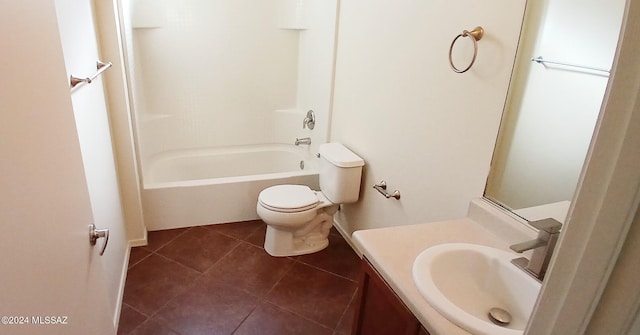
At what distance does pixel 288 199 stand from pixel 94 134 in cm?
118

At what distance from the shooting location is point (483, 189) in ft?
4.93

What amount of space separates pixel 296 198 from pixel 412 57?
1.16m

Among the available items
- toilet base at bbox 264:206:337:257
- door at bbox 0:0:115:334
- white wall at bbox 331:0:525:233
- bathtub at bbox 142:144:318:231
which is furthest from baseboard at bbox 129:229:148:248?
door at bbox 0:0:115:334

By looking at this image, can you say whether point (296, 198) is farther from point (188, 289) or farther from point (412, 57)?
point (412, 57)

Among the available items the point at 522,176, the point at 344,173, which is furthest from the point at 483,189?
the point at 344,173

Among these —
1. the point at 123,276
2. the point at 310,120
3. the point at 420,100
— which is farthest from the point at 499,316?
the point at 310,120

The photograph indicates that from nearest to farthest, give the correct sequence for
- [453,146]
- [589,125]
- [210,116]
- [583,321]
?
[583,321], [589,125], [453,146], [210,116]

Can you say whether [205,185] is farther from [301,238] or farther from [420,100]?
[420,100]

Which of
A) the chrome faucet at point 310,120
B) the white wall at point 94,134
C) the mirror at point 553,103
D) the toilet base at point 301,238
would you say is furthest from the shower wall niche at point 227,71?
the mirror at point 553,103

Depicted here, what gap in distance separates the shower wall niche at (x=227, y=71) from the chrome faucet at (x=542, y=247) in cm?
197

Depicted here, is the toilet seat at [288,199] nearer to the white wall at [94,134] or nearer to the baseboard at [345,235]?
the baseboard at [345,235]

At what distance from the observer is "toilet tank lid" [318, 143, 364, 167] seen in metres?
2.38

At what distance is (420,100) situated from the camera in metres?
1.85

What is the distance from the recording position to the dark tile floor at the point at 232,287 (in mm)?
1942
